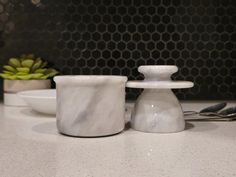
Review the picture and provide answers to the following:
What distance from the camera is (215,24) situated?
1.27m

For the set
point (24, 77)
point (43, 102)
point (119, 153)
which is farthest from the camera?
point (24, 77)

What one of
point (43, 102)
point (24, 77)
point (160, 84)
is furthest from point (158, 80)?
point (24, 77)

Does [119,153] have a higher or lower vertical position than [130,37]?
lower

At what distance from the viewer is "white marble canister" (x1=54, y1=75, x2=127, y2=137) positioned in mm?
556

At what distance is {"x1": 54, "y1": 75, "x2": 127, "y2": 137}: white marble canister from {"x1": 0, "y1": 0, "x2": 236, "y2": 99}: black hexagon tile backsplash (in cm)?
67

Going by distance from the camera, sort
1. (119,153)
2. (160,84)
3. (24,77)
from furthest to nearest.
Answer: (24,77), (160,84), (119,153)

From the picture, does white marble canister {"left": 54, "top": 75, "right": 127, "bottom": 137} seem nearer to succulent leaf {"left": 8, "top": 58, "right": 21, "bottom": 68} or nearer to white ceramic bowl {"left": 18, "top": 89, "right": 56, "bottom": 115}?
white ceramic bowl {"left": 18, "top": 89, "right": 56, "bottom": 115}

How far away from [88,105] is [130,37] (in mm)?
737

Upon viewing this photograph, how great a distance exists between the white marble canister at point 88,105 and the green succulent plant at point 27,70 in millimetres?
501

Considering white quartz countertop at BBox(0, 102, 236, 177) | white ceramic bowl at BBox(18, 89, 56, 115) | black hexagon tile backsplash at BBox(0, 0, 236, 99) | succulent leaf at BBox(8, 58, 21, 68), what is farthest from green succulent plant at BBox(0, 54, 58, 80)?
white quartz countertop at BBox(0, 102, 236, 177)

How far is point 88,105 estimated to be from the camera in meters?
0.56

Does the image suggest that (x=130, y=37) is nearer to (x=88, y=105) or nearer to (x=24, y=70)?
(x=24, y=70)

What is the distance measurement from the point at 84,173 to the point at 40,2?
959mm

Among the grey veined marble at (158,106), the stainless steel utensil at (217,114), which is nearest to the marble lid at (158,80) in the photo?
the grey veined marble at (158,106)
